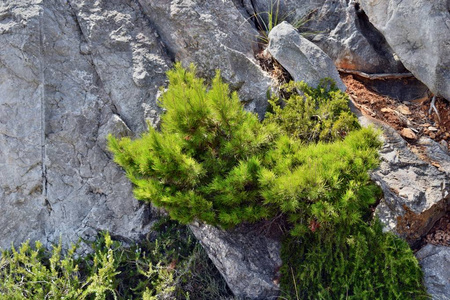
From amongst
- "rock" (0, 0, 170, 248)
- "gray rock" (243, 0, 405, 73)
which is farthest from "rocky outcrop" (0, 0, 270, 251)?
"gray rock" (243, 0, 405, 73)

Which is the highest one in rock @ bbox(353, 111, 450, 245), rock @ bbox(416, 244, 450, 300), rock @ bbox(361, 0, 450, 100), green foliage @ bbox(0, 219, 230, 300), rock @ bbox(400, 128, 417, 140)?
rock @ bbox(361, 0, 450, 100)

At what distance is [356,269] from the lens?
3221 millimetres

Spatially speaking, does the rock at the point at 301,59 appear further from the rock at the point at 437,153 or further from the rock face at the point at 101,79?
the rock at the point at 437,153

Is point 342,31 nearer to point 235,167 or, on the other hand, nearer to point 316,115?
point 316,115

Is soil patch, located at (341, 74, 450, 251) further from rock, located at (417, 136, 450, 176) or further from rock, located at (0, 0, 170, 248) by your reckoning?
rock, located at (0, 0, 170, 248)

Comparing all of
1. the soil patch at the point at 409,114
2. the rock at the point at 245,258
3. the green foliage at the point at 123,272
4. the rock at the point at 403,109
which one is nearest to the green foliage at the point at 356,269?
the rock at the point at 245,258

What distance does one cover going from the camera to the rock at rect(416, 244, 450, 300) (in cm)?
321

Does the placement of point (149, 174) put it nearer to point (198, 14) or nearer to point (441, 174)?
point (198, 14)

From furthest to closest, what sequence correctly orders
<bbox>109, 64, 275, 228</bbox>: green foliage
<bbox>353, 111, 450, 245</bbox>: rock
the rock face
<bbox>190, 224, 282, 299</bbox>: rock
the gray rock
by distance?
the gray rock, the rock face, <bbox>190, 224, 282, 299</bbox>: rock, <bbox>353, 111, 450, 245</bbox>: rock, <bbox>109, 64, 275, 228</bbox>: green foliage

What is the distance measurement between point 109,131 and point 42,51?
44.6 inches

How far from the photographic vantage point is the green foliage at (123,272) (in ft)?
10.9

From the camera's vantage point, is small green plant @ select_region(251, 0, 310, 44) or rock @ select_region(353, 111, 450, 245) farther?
small green plant @ select_region(251, 0, 310, 44)

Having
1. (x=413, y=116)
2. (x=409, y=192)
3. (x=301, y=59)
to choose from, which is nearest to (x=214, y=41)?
(x=301, y=59)

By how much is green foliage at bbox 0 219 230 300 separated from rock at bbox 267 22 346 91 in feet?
6.71
